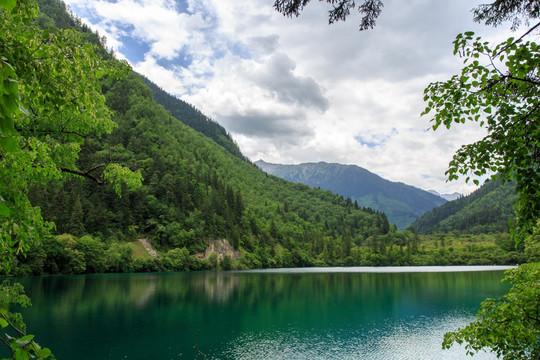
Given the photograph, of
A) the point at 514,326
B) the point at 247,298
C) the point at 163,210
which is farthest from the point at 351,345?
the point at 163,210

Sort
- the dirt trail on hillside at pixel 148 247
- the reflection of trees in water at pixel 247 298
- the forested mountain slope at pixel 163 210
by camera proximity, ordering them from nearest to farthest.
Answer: the reflection of trees in water at pixel 247 298 < the forested mountain slope at pixel 163 210 < the dirt trail on hillside at pixel 148 247

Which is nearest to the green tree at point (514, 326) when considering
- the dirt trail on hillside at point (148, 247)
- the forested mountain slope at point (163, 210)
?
the forested mountain slope at point (163, 210)

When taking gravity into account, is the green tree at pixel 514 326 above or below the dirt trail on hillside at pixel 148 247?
above

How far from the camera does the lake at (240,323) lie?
28.6m

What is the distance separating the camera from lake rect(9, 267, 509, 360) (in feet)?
93.7

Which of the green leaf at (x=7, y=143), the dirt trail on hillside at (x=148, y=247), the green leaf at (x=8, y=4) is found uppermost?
the green leaf at (x=8, y=4)

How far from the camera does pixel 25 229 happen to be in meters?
5.84

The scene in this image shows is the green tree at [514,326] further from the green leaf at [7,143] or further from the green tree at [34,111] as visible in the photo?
the green leaf at [7,143]

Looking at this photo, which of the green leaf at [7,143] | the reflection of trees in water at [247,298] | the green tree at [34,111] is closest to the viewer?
the green leaf at [7,143]

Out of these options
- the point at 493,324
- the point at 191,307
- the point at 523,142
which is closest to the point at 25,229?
the point at 523,142

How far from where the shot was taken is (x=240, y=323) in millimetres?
38000

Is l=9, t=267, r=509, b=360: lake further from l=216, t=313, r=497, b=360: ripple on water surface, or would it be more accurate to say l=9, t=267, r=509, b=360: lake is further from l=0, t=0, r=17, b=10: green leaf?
l=0, t=0, r=17, b=10: green leaf

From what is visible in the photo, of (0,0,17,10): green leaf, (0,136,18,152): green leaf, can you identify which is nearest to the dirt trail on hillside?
(0,136,18,152): green leaf

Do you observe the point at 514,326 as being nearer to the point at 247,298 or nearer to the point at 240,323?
the point at 240,323
